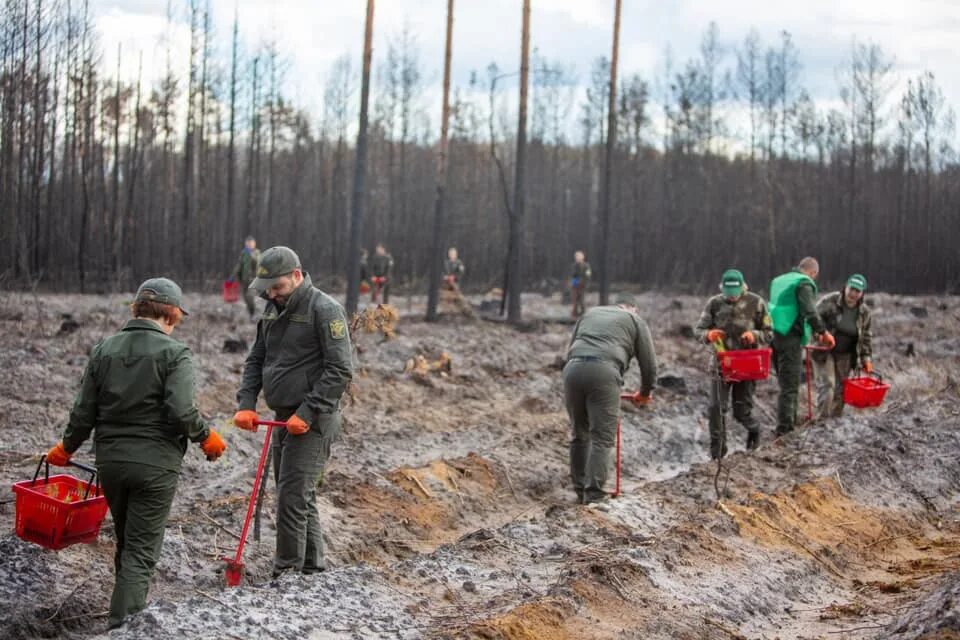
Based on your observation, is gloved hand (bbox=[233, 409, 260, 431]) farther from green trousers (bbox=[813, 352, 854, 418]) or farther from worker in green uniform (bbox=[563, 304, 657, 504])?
green trousers (bbox=[813, 352, 854, 418])

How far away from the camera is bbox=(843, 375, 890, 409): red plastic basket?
11133mm

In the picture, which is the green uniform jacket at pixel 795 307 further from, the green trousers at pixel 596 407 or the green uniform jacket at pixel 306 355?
the green uniform jacket at pixel 306 355

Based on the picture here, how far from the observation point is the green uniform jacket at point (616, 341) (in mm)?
8180

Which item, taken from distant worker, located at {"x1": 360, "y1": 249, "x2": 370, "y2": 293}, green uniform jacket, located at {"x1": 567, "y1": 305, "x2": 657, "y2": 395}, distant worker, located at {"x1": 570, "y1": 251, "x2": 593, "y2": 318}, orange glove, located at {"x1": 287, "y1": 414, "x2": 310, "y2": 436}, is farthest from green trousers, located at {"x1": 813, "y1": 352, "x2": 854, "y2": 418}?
distant worker, located at {"x1": 360, "y1": 249, "x2": 370, "y2": 293}

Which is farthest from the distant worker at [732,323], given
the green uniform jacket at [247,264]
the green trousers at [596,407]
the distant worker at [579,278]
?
the distant worker at [579,278]

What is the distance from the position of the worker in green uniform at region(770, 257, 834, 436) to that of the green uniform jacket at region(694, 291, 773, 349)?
35.6 inches

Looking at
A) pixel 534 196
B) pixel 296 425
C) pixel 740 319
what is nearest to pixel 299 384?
pixel 296 425

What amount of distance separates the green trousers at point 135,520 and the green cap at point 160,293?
0.83 m

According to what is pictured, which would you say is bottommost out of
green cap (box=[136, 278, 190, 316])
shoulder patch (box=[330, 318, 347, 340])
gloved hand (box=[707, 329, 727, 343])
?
gloved hand (box=[707, 329, 727, 343])

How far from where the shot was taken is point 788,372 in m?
11.4

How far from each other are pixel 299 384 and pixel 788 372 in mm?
7324

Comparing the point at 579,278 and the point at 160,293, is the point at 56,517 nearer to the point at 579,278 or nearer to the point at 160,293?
the point at 160,293

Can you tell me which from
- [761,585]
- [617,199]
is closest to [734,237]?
[617,199]

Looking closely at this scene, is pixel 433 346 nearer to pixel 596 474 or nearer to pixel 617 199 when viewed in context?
pixel 596 474
